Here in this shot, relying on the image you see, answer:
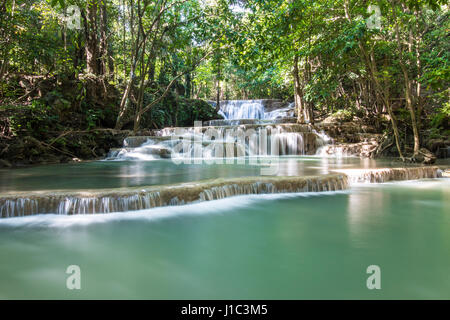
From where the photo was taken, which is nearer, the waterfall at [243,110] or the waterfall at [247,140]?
the waterfall at [247,140]

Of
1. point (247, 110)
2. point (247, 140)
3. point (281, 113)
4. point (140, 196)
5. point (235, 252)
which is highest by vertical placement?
point (247, 110)

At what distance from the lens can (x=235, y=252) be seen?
8.04 feet

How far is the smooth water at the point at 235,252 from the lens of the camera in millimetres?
1831

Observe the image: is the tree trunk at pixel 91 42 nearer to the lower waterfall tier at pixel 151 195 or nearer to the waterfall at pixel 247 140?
the waterfall at pixel 247 140

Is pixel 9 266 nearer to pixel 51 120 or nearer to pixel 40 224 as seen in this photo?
pixel 40 224

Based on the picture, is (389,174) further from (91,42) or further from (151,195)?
(91,42)

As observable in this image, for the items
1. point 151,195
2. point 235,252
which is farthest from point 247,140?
point 235,252

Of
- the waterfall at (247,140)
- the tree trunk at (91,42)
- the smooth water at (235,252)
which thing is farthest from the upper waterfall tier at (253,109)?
the smooth water at (235,252)

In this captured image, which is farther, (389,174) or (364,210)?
(389,174)

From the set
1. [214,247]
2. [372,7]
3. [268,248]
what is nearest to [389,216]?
Answer: [268,248]

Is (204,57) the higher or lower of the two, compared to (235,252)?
higher

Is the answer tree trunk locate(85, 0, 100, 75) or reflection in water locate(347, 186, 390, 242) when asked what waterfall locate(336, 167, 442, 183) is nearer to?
reflection in water locate(347, 186, 390, 242)

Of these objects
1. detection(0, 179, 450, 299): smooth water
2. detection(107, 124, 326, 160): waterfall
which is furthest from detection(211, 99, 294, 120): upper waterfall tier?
detection(0, 179, 450, 299): smooth water

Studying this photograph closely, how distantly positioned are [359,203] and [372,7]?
22.6ft
